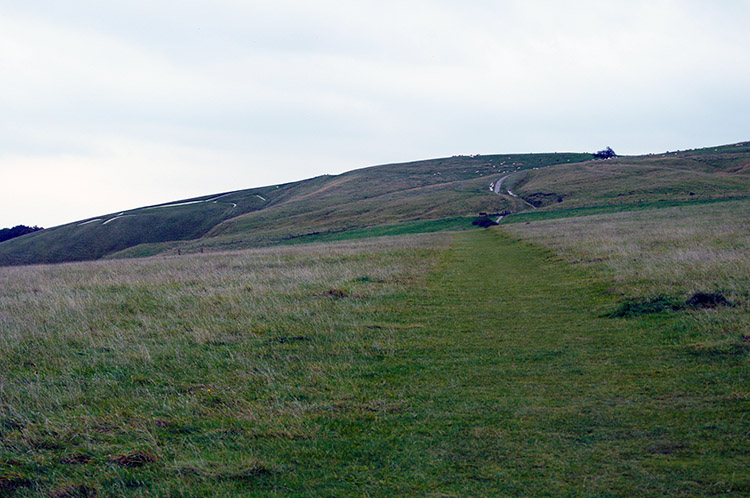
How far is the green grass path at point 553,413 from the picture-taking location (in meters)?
4.71

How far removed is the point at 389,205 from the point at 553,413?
76.3 m

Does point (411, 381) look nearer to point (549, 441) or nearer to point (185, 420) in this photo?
point (549, 441)

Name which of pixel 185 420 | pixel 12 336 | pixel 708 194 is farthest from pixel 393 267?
pixel 708 194

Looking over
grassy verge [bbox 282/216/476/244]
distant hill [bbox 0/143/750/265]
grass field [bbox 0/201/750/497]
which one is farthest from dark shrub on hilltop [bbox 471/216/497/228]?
grass field [bbox 0/201/750/497]

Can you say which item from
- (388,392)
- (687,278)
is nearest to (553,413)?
(388,392)

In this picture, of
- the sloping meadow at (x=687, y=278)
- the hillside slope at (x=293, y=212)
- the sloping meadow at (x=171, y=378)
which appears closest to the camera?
the sloping meadow at (x=171, y=378)

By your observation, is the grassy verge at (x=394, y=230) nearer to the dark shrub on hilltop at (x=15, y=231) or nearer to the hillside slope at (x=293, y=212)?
the hillside slope at (x=293, y=212)

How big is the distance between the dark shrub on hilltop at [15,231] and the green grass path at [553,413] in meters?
135

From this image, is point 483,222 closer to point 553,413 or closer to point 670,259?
point 670,259

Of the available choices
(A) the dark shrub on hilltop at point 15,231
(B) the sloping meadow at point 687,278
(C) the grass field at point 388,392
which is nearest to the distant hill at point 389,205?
(A) the dark shrub on hilltop at point 15,231

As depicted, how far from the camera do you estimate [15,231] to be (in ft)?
392

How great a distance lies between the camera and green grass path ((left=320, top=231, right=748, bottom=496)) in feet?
15.5

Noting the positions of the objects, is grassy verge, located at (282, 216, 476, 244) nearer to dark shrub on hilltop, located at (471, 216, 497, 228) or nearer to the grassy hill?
dark shrub on hilltop, located at (471, 216, 497, 228)

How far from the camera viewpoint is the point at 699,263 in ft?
49.6
